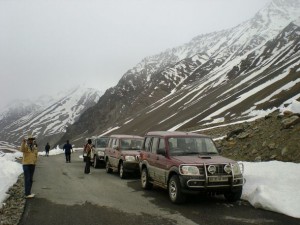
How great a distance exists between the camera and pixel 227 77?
401ft

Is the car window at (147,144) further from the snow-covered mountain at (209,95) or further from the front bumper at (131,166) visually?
the snow-covered mountain at (209,95)

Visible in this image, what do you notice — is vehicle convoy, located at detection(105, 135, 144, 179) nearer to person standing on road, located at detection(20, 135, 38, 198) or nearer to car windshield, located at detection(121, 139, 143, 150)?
car windshield, located at detection(121, 139, 143, 150)

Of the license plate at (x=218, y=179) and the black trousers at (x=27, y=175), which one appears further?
the black trousers at (x=27, y=175)

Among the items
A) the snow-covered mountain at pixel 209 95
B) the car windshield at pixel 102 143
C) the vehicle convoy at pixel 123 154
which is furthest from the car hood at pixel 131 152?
the snow-covered mountain at pixel 209 95

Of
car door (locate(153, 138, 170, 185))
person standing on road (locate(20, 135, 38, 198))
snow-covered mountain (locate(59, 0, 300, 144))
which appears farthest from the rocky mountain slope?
snow-covered mountain (locate(59, 0, 300, 144))

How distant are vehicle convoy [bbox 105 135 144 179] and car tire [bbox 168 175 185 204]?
250 inches

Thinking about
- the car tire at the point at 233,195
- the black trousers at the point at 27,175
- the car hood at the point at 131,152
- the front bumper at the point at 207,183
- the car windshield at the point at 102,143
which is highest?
the car windshield at the point at 102,143

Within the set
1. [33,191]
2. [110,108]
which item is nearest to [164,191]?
[33,191]

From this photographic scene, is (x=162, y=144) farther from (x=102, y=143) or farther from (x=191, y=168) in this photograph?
(x=102, y=143)

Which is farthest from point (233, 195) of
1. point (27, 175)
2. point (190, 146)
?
point (27, 175)

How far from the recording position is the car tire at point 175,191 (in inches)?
434

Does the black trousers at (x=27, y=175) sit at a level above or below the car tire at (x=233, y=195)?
above

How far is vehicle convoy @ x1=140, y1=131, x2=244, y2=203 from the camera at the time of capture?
10781 millimetres

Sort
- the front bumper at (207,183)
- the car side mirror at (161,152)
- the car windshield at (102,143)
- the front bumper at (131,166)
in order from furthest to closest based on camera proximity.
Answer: the car windshield at (102,143), the front bumper at (131,166), the car side mirror at (161,152), the front bumper at (207,183)
